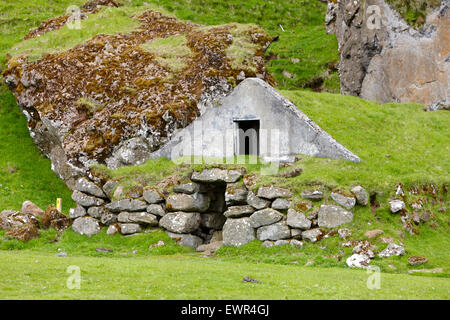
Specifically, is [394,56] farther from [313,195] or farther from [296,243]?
[296,243]

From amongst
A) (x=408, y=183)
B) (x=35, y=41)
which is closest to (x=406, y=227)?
(x=408, y=183)

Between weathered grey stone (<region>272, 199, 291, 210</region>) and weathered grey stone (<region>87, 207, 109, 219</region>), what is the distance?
9.05m

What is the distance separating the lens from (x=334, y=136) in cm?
2923

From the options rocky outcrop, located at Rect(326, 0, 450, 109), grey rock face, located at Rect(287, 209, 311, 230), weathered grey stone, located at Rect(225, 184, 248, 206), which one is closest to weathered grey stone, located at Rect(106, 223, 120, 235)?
weathered grey stone, located at Rect(225, 184, 248, 206)

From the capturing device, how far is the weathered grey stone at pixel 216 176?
2612 cm

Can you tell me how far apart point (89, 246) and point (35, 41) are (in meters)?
21.9

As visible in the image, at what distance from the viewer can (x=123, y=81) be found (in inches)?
1342

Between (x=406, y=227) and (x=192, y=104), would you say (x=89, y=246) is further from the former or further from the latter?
(x=406, y=227)

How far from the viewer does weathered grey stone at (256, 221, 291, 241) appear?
23.6m

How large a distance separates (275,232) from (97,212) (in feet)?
31.7

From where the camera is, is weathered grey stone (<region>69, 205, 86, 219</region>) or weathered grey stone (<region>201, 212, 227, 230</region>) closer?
weathered grey stone (<region>201, 212, 227, 230</region>)

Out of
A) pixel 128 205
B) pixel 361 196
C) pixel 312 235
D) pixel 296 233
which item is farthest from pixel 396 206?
pixel 128 205

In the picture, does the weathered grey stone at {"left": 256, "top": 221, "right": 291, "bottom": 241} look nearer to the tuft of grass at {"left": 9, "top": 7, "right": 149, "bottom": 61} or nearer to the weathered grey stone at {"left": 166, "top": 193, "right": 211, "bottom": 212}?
the weathered grey stone at {"left": 166, "top": 193, "right": 211, "bottom": 212}
